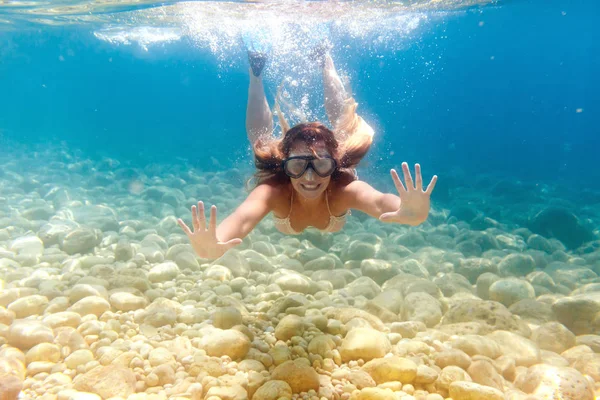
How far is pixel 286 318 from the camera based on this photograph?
389 centimetres

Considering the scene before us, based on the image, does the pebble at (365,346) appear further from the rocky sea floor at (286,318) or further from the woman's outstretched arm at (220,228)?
the woman's outstretched arm at (220,228)

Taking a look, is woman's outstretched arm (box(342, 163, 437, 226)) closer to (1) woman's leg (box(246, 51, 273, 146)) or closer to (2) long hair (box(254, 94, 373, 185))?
(2) long hair (box(254, 94, 373, 185))

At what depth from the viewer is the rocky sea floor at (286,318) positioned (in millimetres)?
2953

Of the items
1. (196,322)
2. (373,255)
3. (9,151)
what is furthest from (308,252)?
(9,151)

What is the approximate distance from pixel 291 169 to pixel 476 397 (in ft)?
8.82

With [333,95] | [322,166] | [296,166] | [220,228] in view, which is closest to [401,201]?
[322,166]


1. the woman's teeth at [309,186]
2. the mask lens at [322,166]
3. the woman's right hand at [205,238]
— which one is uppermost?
the mask lens at [322,166]

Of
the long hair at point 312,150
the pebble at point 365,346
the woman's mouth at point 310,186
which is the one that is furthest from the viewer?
the long hair at point 312,150

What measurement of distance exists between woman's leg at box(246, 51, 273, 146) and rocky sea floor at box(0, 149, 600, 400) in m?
2.29

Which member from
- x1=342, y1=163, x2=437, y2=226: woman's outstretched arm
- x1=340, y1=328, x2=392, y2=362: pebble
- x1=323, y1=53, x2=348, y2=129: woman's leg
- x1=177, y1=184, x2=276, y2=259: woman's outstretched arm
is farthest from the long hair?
x1=323, y1=53, x2=348, y2=129: woman's leg

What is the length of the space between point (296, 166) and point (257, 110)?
13.0 feet

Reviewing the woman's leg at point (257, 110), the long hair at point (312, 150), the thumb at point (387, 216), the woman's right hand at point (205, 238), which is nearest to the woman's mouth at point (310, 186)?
the long hair at point (312, 150)

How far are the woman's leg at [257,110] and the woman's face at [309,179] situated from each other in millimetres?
3015

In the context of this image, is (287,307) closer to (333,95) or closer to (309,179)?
(309,179)
